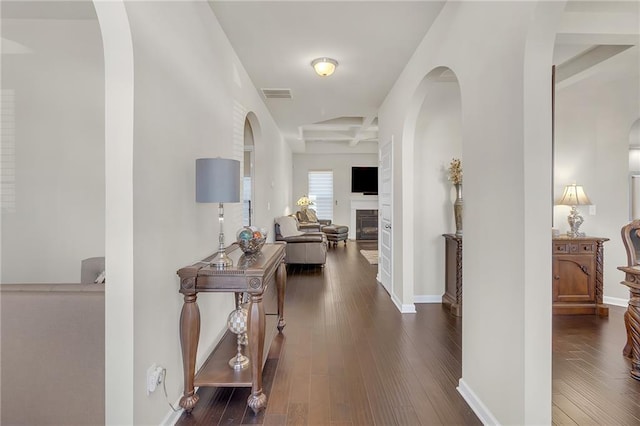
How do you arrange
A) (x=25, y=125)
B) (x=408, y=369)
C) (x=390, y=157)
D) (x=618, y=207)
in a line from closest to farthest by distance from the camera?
(x=408, y=369) < (x=25, y=125) < (x=618, y=207) < (x=390, y=157)

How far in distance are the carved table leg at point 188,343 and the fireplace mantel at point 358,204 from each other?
865cm

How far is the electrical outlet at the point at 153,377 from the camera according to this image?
1.56 meters

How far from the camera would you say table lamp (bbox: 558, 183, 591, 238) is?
3.73 m

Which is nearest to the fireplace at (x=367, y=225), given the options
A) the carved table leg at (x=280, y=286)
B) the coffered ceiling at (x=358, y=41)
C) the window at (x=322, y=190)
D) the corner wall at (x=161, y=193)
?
the window at (x=322, y=190)

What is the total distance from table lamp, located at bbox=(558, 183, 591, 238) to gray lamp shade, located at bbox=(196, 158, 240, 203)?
4011 millimetres

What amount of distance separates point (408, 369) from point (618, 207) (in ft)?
11.8

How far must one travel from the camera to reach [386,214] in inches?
179

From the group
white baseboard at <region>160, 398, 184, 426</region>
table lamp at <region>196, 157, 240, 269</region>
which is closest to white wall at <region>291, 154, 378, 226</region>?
table lamp at <region>196, 157, 240, 269</region>

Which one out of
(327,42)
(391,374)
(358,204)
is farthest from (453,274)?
(358,204)

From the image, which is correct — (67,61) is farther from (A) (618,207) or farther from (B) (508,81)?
(A) (618,207)

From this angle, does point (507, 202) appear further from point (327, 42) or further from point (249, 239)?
point (327, 42)

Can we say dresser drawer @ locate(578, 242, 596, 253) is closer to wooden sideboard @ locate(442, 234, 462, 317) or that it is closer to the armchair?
wooden sideboard @ locate(442, 234, 462, 317)

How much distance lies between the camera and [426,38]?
285 centimetres

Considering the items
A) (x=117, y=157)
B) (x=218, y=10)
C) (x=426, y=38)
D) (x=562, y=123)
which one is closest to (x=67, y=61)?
(x=218, y=10)
